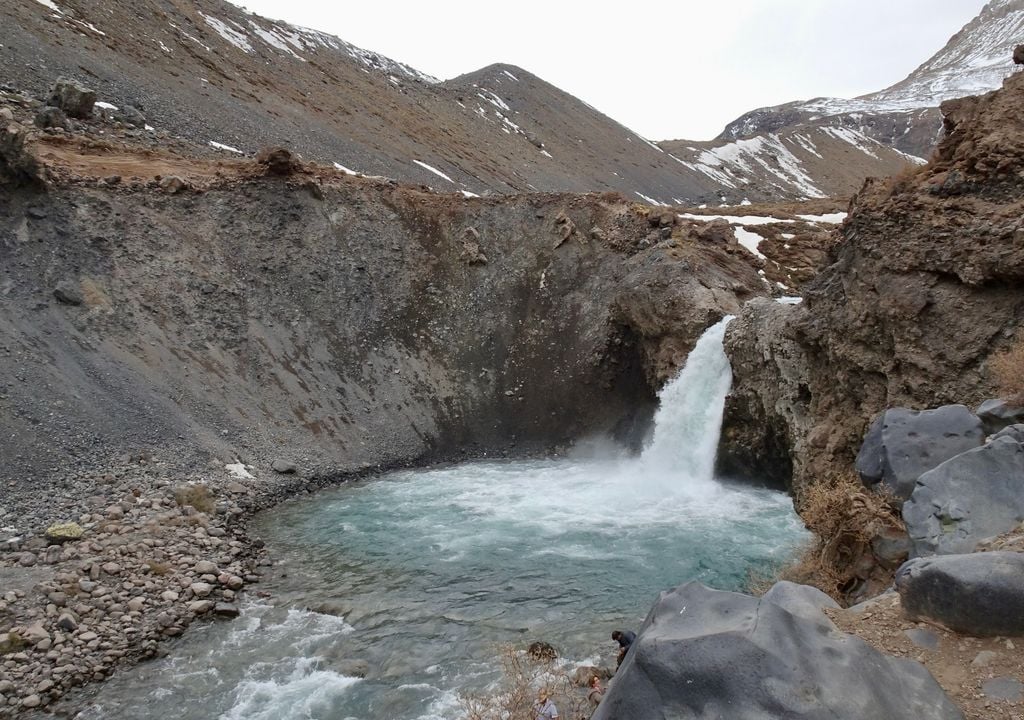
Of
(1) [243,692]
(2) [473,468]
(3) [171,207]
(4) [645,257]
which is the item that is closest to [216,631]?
(1) [243,692]

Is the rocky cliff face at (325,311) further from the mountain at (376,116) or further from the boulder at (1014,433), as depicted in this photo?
the boulder at (1014,433)

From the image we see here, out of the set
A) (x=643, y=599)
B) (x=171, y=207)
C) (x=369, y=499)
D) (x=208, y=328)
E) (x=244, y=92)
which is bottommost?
(x=369, y=499)

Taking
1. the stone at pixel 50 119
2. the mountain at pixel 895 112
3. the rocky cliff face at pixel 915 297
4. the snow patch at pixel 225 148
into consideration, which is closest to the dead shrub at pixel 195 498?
the rocky cliff face at pixel 915 297

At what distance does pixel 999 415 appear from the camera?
30.9 ft

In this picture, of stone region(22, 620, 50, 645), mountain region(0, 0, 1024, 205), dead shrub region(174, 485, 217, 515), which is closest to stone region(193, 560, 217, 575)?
dead shrub region(174, 485, 217, 515)

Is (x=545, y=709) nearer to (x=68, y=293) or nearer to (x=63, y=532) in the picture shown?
(x=63, y=532)

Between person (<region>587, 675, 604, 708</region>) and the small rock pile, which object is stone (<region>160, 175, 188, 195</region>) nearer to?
the small rock pile

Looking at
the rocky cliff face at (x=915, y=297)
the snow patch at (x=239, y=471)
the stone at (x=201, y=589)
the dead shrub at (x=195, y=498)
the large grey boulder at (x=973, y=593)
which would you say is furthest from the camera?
the snow patch at (x=239, y=471)

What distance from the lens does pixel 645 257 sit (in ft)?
86.4

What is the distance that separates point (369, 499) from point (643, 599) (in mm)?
9039

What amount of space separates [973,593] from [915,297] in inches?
380

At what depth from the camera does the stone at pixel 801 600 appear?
6152mm

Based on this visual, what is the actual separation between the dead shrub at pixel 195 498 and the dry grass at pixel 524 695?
8812 millimetres

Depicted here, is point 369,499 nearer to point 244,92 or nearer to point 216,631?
point 216,631
